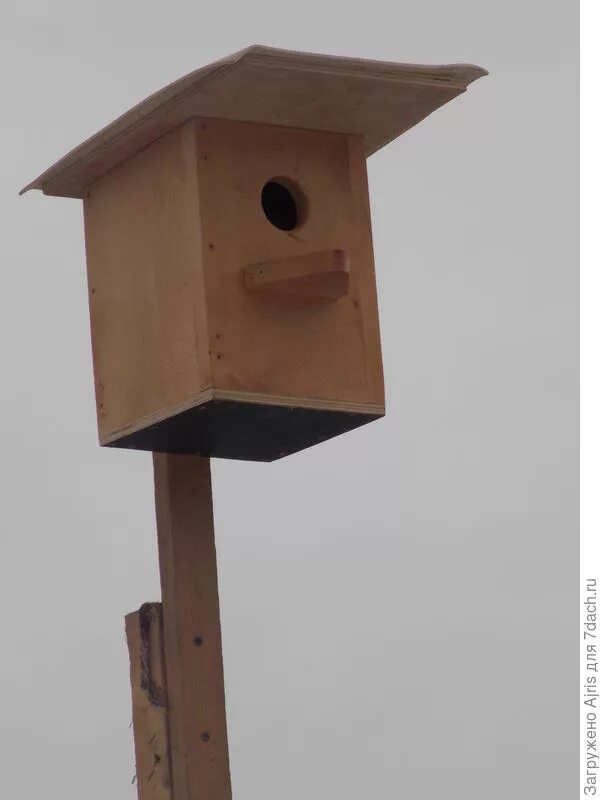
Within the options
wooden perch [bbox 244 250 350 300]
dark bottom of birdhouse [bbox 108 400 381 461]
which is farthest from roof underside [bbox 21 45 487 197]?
dark bottom of birdhouse [bbox 108 400 381 461]

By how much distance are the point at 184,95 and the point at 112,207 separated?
529mm

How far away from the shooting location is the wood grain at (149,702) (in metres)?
6.84

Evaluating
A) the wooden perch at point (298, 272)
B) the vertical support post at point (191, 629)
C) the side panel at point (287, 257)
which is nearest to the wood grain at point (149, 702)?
the vertical support post at point (191, 629)

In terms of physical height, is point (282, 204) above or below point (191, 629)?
above

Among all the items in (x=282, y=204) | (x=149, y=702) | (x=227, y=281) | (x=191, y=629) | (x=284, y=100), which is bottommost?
(x=149, y=702)

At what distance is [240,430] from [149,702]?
2.43ft

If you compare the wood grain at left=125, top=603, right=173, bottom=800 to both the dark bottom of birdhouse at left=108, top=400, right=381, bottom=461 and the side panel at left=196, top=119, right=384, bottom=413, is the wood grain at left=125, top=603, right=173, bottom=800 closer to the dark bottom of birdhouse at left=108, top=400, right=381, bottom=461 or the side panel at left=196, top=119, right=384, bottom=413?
the dark bottom of birdhouse at left=108, top=400, right=381, bottom=461

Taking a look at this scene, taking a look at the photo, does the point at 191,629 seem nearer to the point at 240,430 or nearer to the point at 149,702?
the point at 149,702

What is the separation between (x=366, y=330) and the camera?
7262mm

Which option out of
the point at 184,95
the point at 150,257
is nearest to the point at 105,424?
the point at 150,257

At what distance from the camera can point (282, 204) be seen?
7.34 m

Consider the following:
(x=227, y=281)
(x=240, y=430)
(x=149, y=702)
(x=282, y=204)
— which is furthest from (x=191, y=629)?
(x=282, y=204)

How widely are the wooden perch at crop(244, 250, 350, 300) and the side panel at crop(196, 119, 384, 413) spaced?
0.09ft

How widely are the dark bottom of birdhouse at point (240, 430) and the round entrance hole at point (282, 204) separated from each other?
53cm
